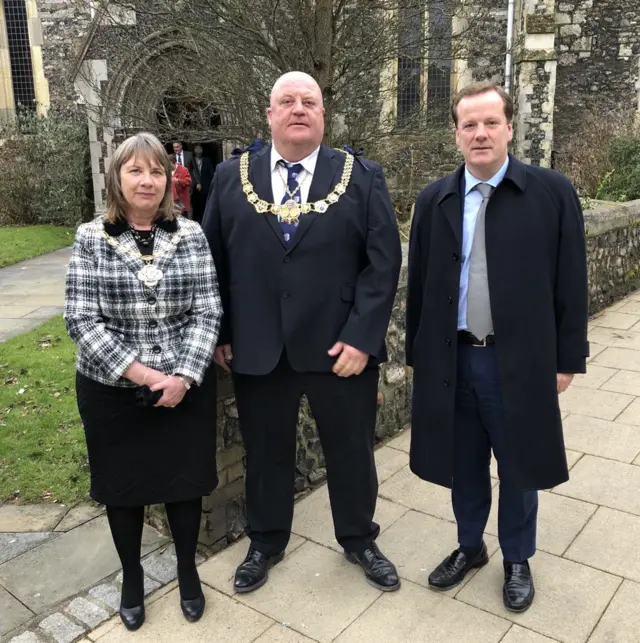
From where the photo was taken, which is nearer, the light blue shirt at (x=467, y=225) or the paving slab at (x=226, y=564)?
the light blue shirt at (x=467, y=225)

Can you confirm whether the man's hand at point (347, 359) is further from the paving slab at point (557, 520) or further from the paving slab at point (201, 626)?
the paving slab at point (557, 520)

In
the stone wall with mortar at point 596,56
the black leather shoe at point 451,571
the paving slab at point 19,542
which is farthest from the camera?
the stone wall with mortar at point 596,56

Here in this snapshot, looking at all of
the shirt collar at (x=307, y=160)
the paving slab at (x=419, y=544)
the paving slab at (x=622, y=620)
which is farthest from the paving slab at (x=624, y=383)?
the shirt collar at (x=307, y=160)

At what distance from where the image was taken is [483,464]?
109 inches

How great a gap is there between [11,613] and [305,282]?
1.79 meters

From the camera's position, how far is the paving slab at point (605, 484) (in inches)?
138

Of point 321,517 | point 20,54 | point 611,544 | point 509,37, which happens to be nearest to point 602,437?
point 611,544

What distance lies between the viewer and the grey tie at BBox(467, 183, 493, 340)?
249 centimetres

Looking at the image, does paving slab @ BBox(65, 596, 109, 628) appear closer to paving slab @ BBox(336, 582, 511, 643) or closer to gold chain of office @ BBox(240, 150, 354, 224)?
paving slab @ BBox(336, 582, 511, 643)

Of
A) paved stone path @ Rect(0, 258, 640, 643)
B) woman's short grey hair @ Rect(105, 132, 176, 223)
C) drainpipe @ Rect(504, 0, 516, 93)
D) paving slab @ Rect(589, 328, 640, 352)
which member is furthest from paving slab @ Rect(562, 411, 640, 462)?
drainpipe @ Rect(504, 0, 516, 93)

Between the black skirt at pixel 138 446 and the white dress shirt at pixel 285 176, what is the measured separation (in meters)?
0.80

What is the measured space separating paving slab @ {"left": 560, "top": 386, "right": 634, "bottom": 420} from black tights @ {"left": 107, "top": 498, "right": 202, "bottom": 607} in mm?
3064

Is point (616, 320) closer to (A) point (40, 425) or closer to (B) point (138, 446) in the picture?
(A) point (40, 425)

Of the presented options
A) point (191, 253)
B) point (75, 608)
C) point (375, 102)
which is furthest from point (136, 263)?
point (375, 102)
